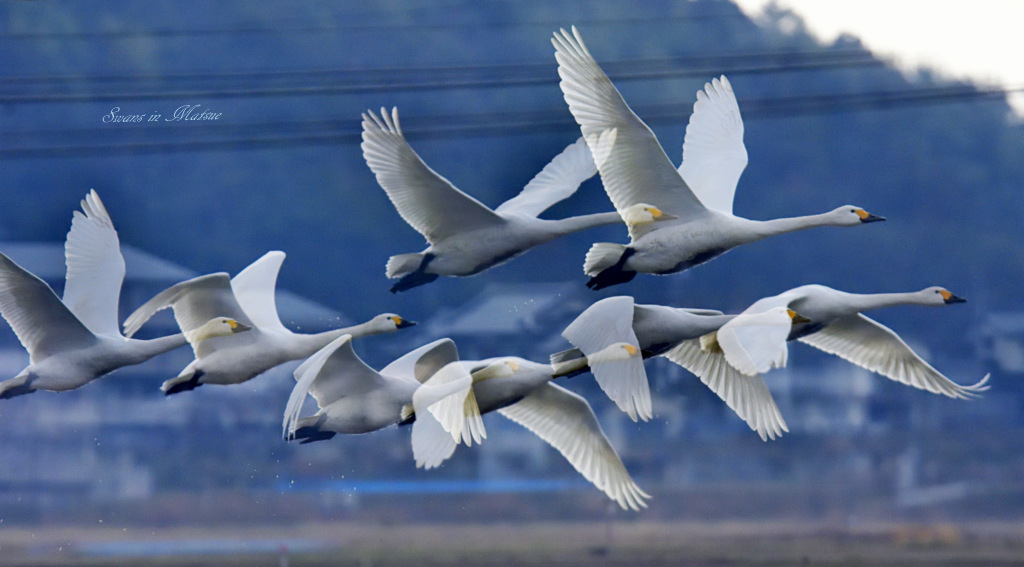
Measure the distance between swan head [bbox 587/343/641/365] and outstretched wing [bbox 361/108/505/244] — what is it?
961 millimetres

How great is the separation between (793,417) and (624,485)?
2610mm

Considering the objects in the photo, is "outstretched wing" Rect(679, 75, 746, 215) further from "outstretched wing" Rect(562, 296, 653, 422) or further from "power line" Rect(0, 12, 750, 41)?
"power line" Rect(0, 12, 750, 41)

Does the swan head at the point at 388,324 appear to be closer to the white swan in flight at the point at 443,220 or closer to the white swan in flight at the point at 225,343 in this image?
the white swan in flight at the point at 225,343

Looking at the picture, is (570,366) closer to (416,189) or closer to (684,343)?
(684,343)

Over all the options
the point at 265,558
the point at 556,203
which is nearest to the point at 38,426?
the point at 265,558

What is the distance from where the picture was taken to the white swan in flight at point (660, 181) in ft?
18.7

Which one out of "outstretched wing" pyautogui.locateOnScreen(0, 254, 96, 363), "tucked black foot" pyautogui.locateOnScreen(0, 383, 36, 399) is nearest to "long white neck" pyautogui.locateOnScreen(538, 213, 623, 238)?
"outstretched wing" pyautogui.locateOnScreen(0, 254, 96, 363)

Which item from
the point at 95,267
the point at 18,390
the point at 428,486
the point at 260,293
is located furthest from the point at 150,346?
the point at 428,486

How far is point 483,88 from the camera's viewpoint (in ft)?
29.9

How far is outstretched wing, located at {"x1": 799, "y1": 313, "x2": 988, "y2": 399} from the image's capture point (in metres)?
6.73

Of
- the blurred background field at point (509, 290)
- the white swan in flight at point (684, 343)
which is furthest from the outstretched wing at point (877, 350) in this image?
the blurred background field at point (509, 290)

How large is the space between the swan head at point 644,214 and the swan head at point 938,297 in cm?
165

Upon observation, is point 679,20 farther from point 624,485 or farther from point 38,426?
point 38,426

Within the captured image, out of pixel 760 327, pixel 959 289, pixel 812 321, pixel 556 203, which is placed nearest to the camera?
pixel 760 327
